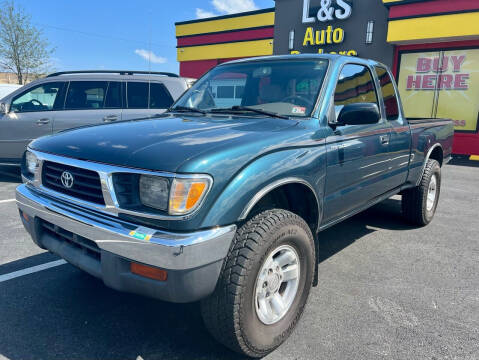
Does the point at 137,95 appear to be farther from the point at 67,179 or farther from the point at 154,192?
the point at 154,192

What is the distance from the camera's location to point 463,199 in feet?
21.5

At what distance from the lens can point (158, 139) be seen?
2.21 m

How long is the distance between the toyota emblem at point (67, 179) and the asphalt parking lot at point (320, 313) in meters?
0.97

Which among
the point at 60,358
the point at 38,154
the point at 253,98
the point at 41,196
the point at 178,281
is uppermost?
the point at 253,98

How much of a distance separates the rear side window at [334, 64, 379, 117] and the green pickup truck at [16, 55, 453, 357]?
2cm

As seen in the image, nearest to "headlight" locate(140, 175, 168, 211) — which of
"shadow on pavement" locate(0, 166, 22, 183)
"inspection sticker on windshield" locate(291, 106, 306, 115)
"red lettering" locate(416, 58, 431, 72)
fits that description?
"inspection sticker on windshield" locate(291, 106, 306, 115)

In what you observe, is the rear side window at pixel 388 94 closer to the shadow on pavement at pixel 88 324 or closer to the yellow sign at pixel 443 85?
the shadow on pavement at pixel 88 324

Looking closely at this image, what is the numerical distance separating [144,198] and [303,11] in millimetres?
15039

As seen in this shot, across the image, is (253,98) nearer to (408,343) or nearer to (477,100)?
(408,343)

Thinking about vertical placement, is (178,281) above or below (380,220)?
above

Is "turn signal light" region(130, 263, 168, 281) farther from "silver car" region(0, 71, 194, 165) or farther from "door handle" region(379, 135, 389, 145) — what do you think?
"silver car" region(0, 71, 194, 165)

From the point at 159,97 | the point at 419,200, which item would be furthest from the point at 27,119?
the point at 419,200

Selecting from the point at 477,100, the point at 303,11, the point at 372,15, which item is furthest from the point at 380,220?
the point at 303,11

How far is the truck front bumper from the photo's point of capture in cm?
183
